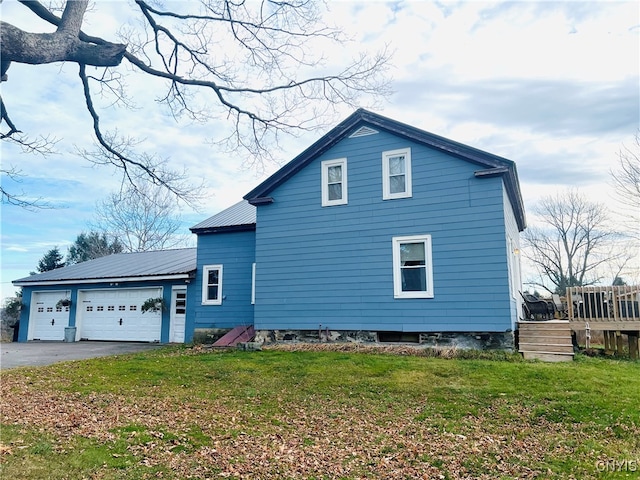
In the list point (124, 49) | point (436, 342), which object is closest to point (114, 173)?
point (124, 49)

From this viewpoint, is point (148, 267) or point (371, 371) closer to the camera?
point (371, 371)

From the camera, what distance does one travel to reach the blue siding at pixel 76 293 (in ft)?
56.6

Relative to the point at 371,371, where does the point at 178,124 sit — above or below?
above

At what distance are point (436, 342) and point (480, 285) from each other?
6.10 ft

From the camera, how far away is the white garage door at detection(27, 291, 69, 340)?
19.9 meters

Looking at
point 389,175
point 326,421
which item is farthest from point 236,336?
point 326,421

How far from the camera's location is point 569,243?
3159cm

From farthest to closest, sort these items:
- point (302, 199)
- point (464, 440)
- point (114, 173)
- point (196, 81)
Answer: point (302, 199) → point (114, 173) → point (196, 81) → point (464, 440)

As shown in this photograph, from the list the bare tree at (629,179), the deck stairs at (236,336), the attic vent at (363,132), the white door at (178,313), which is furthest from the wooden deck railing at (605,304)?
the white door at (178,313)

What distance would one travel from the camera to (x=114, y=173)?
29.4 ft

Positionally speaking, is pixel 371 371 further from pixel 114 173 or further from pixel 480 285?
pixel 114 173

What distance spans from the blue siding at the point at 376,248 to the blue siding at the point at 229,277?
66.4 inches

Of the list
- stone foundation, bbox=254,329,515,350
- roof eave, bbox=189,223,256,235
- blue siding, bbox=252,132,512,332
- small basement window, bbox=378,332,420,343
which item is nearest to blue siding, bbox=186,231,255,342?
roof eave, bbox=189,223,256,235

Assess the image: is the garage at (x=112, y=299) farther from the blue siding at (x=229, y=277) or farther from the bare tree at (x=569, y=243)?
the bare tree at (x=569, y=243)
